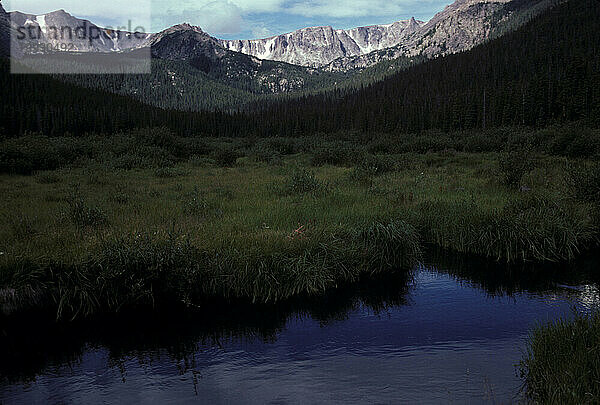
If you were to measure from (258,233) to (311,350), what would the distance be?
4.44m

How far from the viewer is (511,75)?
358ft

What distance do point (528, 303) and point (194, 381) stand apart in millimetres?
8428

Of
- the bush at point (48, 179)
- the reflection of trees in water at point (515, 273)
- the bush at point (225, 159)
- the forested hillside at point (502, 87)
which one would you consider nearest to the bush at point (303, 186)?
the reflection of trees in water at point (515, 273)

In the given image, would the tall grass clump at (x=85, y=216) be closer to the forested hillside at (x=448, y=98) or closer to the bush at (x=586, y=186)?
the bush at (x=586, y=186)

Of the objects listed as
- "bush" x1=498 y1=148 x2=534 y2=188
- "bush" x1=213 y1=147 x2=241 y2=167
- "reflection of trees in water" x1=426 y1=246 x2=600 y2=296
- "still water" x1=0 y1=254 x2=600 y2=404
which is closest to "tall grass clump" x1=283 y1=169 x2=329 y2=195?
"reflection of trees in water" x1=426 y1=246 x2=600 y2=296

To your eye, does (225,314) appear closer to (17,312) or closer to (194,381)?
(194,381)

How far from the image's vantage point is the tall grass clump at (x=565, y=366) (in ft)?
16.5

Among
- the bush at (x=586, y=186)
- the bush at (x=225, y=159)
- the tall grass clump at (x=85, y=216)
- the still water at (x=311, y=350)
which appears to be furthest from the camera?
the bush at (x=225, y=159)

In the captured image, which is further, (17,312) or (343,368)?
(17,312)

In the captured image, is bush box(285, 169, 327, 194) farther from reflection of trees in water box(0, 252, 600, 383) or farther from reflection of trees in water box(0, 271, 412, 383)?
reflection of trees in water box(0, 271, 412, 383)

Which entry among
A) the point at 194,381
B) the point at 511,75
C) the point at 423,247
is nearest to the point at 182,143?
the point at 423,247

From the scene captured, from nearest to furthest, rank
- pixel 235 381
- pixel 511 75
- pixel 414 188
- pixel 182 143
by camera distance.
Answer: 1. pixel 235 381
2. pixel 414 188
3. pixel 182 143
4. pixel 511 75

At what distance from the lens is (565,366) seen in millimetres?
5633

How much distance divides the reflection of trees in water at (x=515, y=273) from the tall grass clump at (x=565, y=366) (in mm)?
4227
